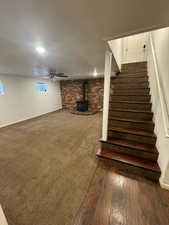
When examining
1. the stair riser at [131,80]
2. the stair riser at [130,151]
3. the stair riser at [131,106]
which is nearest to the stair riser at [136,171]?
the stair riser at [130,151]

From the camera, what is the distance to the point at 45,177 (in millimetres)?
1682

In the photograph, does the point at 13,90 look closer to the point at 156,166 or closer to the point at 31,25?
the point at 31,25

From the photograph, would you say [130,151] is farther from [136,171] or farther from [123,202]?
[123,202]

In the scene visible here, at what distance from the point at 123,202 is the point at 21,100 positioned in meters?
5.47

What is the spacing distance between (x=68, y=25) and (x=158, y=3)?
978 mm

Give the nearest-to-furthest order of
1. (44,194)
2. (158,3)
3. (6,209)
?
(158,3)
(6,209)
(44,194)

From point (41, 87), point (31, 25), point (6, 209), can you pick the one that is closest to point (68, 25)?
point (31, 25)

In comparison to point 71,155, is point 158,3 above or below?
above

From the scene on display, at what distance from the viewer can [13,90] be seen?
450 centimetres

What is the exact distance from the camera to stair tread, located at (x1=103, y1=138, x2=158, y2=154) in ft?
5.88

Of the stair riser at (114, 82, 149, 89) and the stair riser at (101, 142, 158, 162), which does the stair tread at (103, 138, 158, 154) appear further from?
the stair riser at (114, 82, 149, 89)

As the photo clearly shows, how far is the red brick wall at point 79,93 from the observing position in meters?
6.42

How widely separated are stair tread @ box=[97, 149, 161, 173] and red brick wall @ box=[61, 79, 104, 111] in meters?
4.77

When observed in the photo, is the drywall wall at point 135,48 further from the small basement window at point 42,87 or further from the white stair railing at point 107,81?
the small basement window at point 42,87
